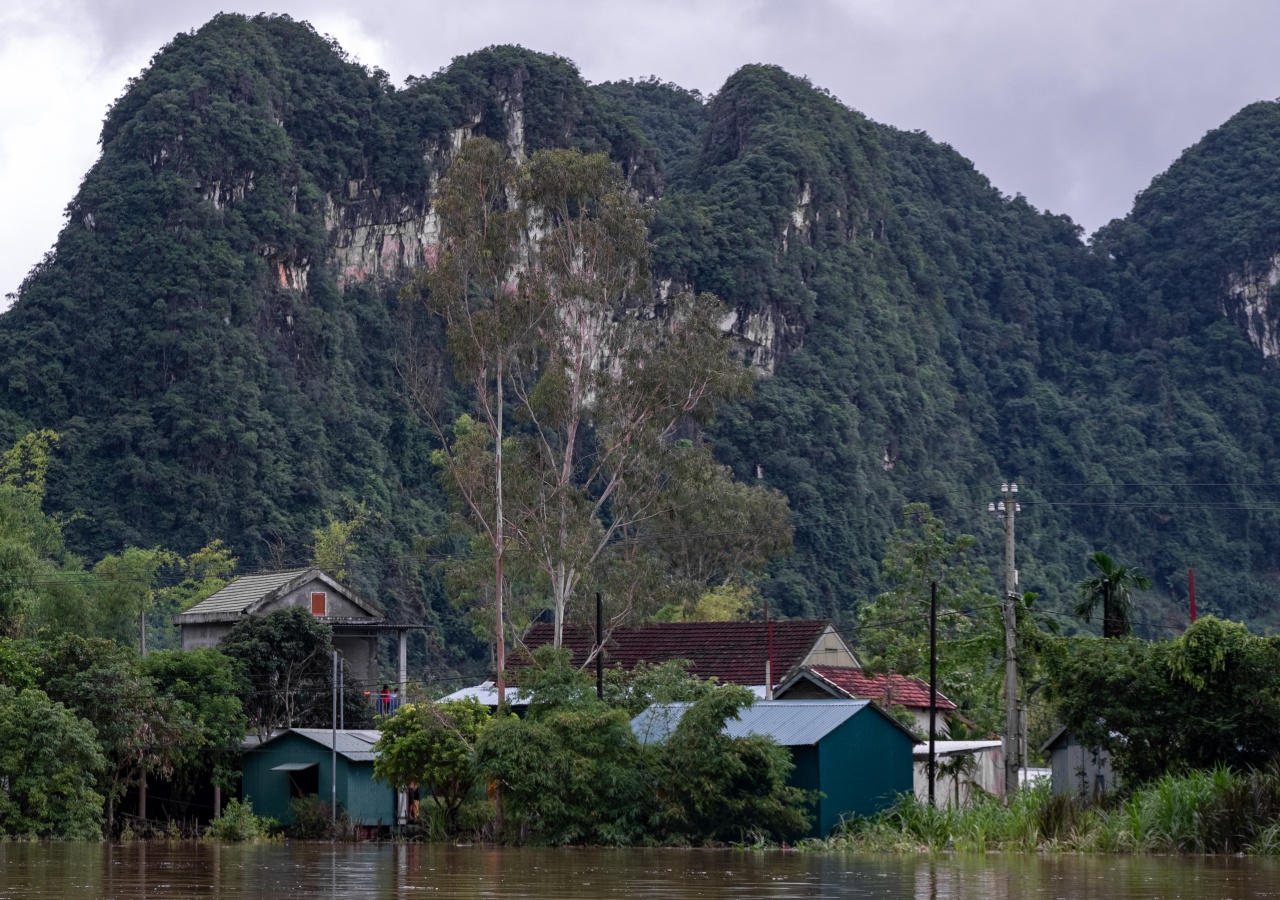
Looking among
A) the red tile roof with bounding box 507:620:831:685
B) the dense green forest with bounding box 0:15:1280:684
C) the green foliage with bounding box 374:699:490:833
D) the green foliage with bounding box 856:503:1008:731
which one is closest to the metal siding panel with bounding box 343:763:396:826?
the green foliage with bounding box 374:699:490:833

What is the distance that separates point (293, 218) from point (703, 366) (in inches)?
2959

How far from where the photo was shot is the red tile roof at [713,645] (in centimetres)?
4784

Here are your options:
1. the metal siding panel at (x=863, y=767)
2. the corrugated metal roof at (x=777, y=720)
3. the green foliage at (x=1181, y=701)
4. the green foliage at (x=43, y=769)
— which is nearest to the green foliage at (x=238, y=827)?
the green foliage at (x=43, y=769)

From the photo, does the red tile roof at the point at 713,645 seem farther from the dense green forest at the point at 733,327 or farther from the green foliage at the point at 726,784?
the dense green forest at the point at 733,327

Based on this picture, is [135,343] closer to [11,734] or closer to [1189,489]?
[11,734]

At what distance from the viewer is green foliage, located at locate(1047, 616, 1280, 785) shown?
26.7m

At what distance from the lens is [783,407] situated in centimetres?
12025

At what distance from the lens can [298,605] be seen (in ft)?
160

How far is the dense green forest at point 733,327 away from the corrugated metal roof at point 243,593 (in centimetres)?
2853

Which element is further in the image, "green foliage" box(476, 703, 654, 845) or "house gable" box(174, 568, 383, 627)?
"house gable" box(174, 568, 383, 627)

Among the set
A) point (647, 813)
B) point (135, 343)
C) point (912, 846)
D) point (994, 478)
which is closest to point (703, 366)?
point (647, 813)

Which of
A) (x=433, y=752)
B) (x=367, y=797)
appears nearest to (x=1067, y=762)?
(x=433, y=752)

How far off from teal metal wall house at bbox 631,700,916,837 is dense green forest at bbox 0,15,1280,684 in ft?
168

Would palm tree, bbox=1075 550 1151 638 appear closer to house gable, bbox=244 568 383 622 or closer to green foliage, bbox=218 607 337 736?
green foliage, bbox=218 607 337 736
